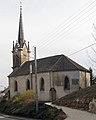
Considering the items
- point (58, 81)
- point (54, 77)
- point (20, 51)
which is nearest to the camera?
point (58, 81)

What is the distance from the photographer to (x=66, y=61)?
223 feet

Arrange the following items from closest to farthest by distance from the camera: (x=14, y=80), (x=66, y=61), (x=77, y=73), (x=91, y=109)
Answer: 1. (x=91, y=109)
2. (x=77, y=73)
3. (x=66, y=61)
4. (x=14, y=80)

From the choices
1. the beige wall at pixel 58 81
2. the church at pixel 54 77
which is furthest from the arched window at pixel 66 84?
the beige wall at pixel 58 81

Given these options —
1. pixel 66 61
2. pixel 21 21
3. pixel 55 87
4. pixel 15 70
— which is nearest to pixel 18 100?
pixel 55 87

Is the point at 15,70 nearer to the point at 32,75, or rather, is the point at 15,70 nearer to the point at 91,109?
the point at 32,75

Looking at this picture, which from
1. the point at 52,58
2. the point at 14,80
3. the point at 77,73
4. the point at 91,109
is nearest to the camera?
the point at 91,109

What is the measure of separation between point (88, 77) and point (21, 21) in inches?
1113

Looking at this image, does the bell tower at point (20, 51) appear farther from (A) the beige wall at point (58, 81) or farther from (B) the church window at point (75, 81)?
(B) the church window at point (75, 81)

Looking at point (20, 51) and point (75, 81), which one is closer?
point (75, 81)

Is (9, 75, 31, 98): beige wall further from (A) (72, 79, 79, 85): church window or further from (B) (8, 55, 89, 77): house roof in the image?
(A) (72, 79, 79, 85): church window

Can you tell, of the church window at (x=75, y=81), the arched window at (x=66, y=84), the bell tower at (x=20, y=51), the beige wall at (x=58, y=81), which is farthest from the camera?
the bell tower at (x=20, y=51)

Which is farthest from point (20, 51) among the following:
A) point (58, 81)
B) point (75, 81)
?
point (75, 81)

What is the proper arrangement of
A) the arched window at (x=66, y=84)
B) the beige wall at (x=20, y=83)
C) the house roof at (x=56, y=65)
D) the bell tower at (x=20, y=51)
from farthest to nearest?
the bell tower at (x=20, y=51)
the beige wall at (x=20, y=83)
the house roof at (x=56, y=65)
the arched window at (x=66, y=84)

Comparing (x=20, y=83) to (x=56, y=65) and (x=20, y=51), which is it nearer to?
(x=20, y=51)
